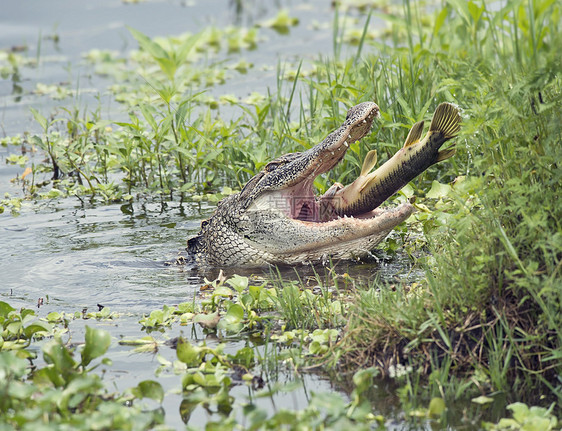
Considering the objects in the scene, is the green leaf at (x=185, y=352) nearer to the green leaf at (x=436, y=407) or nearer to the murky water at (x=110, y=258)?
the murky water at (x=110, y=258)

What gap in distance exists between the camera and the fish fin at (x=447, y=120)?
4.77 m

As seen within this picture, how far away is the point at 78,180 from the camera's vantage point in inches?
300

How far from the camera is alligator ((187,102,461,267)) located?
511cm

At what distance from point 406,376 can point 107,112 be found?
6856 mm

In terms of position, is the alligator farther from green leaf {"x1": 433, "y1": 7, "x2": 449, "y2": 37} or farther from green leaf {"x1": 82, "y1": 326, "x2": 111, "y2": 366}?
green leaf {"x1": 433, "y1": 7, "x2": 449, "y2": 37}

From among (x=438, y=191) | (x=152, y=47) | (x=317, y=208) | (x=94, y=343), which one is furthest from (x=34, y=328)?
(x=152, y=47)

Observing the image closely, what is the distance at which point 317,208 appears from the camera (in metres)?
5.62

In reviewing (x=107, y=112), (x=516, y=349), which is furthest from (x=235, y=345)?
(x=107, y=112)

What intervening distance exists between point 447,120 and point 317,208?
48.7 inches

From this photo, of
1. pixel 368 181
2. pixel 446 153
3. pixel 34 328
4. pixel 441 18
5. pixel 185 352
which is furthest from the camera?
pixel 441 18

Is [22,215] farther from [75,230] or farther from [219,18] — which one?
[219,18]

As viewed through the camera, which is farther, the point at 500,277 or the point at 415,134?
the point at 415,134

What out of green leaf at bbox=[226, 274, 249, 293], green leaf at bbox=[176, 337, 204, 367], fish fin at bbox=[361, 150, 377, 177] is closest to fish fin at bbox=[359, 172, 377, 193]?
fish fin at bbox=[361, 150, 377, 177]

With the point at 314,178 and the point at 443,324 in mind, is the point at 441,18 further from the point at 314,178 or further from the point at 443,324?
the point at 443,324
